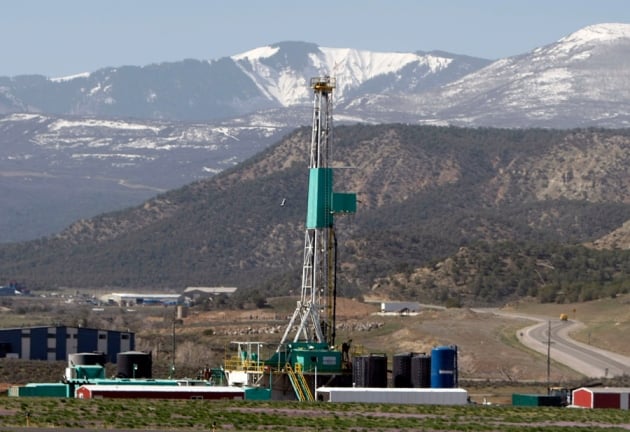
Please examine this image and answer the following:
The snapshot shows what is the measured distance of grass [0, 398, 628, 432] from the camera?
56531 mm

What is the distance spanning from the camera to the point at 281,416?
59.8 m

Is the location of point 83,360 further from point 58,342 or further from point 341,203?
point 58,342

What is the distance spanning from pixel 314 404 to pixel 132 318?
331ft

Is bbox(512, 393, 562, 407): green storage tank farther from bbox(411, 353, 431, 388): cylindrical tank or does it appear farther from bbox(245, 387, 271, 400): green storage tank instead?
bbox(245, 387, 271, 400): green storage tank

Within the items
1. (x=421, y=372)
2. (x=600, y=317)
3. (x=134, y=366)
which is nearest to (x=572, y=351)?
(x=600, y=317)

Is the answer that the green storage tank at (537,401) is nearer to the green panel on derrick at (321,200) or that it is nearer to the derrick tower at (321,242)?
the derrick tower at (321,242)

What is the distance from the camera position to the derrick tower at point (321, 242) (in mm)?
72562

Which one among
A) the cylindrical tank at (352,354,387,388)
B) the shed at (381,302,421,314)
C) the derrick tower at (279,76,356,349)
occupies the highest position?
the derrick tower at (279,76,356,349)

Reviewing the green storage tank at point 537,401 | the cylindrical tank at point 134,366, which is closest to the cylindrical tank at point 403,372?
the green storage tank at point 537,401

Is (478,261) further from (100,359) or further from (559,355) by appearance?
(100,359)

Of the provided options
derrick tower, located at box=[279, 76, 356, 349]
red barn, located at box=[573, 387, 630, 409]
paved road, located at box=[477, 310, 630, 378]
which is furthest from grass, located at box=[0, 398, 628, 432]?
paved road, located at box=[477, 310, 630, 378]

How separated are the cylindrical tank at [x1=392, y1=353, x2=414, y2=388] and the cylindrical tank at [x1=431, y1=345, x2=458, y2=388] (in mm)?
1154

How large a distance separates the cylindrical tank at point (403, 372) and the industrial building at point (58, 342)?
39962 millimetres

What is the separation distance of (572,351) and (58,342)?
3011 centimetres
